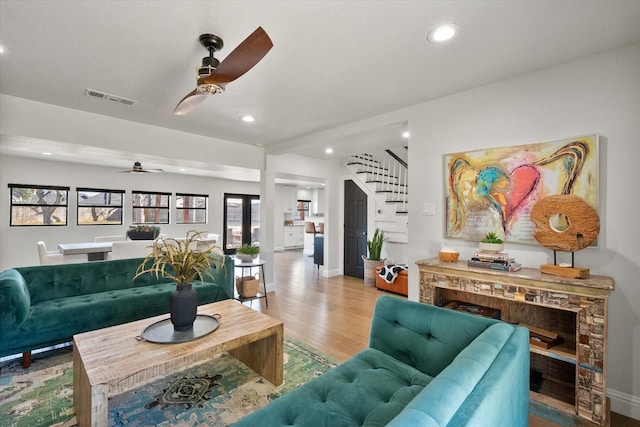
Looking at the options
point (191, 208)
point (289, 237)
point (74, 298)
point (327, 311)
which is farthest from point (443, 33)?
point (289, 237)

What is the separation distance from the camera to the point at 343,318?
3635mm

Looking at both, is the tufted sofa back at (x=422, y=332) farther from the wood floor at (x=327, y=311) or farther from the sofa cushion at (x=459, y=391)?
the wood floor at (x=327, y=311)

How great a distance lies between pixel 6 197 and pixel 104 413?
22.5 ft

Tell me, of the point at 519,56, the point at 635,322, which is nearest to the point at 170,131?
the point at 519,56

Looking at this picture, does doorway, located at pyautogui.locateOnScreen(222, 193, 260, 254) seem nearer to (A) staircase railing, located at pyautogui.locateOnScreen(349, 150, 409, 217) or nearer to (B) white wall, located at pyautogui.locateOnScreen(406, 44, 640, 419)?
(A) staircase railing, located at pyautogui.locateOnScreen(349, 150, 409, 217)

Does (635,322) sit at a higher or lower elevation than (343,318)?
higher

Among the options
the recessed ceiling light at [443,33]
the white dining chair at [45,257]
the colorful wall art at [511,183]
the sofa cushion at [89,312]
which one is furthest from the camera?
the white dining chair at [45,257]

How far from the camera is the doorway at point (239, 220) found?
9.26 metres

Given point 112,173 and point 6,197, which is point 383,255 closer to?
point 112,173

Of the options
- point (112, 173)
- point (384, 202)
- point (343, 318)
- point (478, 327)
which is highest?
point (112, 173)

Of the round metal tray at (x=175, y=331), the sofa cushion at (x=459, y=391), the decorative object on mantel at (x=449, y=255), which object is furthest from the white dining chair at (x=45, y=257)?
the sofa cushion at (x=459, y=391)

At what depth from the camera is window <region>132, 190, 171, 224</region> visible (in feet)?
24.9

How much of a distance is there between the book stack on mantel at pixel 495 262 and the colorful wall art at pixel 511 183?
262 millimetres

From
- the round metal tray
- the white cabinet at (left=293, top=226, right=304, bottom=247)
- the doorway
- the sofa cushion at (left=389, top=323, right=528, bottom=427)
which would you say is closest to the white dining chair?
the round metal tray
